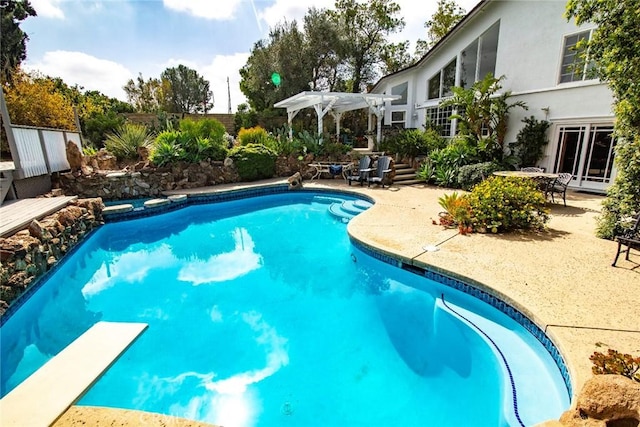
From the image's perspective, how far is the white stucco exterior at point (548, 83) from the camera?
31.1 ft

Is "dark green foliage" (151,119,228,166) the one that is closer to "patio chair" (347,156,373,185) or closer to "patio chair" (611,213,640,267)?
"patio chair" (347,156,373,185)

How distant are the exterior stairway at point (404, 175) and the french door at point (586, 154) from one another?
4.75 metres

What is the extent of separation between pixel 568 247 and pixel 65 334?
27.1ft

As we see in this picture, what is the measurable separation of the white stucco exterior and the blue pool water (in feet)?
28.5

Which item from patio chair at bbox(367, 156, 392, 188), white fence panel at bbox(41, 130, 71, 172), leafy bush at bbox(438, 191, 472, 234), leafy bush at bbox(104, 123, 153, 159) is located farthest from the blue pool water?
leafy bush at bbox(104, 123, 153, 159)

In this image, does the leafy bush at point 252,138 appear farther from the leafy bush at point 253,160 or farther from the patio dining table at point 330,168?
the patio dining table at point 330,168

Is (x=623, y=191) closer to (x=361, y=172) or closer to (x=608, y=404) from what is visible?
(x=608, y=404)

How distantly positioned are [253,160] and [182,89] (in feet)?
106

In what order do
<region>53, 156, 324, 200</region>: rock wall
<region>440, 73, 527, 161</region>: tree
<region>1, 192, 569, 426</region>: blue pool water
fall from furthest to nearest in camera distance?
1. <region>440, 73, 527, 161</region>: tree
2. <region>53, 156, 324, 200</region>: rock wall
3. <region>1, 192, 569, 426</region>: blue pool water

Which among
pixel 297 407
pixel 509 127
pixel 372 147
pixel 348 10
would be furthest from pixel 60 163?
pixel 348 10

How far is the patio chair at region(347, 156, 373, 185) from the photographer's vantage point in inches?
472

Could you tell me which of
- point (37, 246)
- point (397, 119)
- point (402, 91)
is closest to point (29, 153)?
point (37, 246)

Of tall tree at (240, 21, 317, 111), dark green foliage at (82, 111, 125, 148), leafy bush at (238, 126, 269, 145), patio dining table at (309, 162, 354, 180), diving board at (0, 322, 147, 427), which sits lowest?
diving board at (0, 322, 147, 427)

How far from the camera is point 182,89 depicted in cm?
3881
